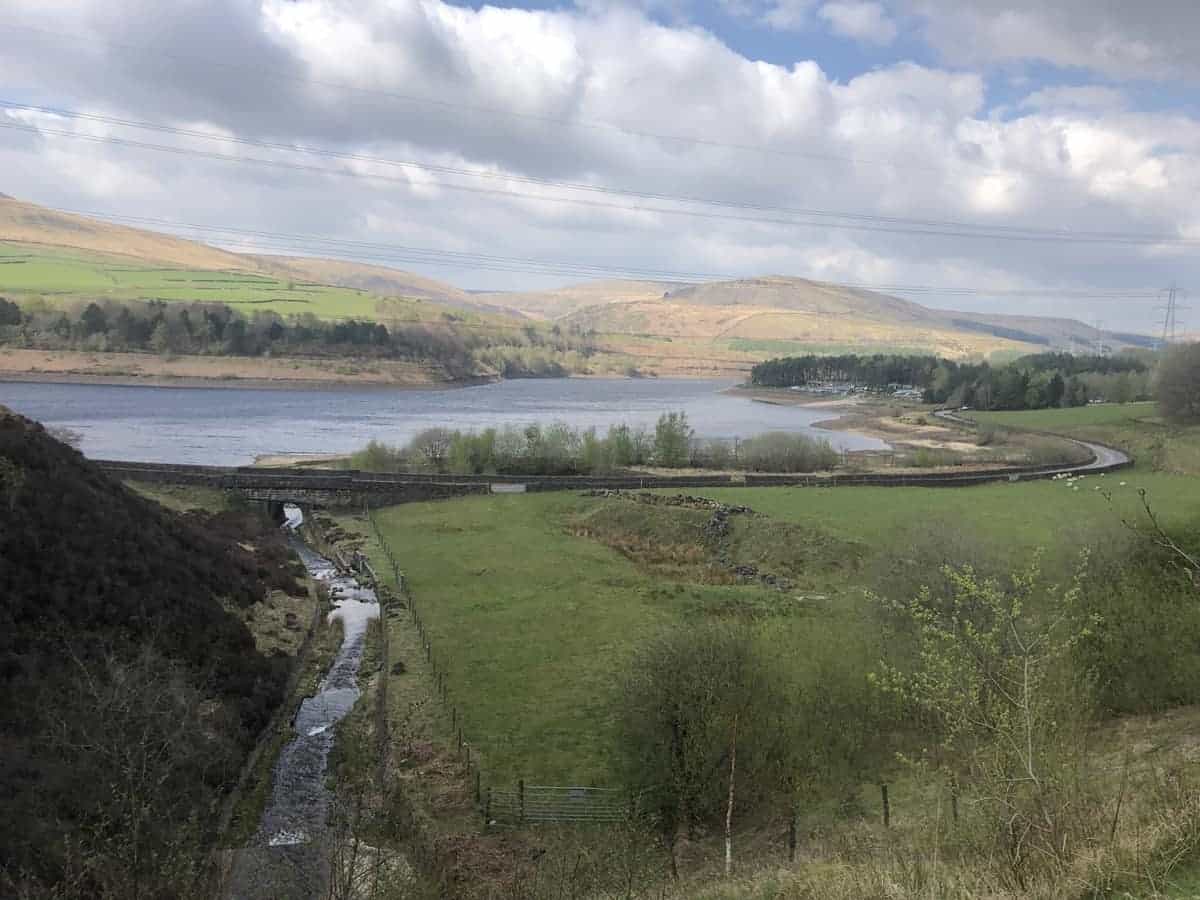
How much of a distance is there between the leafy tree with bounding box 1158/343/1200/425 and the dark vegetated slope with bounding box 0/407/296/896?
297 feet

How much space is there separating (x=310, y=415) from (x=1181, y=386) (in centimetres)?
9920

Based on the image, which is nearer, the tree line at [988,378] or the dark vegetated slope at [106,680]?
the dark vegetated slope at [106,680]

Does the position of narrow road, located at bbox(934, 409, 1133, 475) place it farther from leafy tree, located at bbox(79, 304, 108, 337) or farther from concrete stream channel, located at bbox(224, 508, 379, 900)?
leafy tree, located at bbox(79, 304, 108, 337)

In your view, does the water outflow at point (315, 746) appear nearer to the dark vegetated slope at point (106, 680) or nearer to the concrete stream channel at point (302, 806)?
the concrete stream channel at point (302, 806)

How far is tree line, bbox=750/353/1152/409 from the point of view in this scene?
121250mm

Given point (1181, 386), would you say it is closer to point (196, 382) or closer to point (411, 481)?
point (411, 481)

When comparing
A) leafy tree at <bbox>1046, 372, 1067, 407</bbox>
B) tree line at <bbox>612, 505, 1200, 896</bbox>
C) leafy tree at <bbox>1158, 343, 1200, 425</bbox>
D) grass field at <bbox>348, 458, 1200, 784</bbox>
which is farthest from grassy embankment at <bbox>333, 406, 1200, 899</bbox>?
leafy tree at <bbox>1046, 372, 1067, 407</bbox>

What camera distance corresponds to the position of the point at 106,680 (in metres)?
18.4

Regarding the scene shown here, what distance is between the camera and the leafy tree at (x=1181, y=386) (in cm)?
8262

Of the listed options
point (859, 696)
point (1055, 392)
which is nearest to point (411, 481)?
point (859, 696)

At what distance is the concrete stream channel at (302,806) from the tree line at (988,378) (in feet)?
388

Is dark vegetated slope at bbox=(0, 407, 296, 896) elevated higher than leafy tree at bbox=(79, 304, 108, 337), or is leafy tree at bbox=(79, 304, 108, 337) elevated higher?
leafy tree at bbox=(79, 304, 108, 337)

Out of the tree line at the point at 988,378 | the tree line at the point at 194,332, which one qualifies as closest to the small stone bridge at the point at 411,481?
the tree line at the point at 988,378

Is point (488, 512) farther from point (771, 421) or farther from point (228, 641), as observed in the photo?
point (771, 421)
